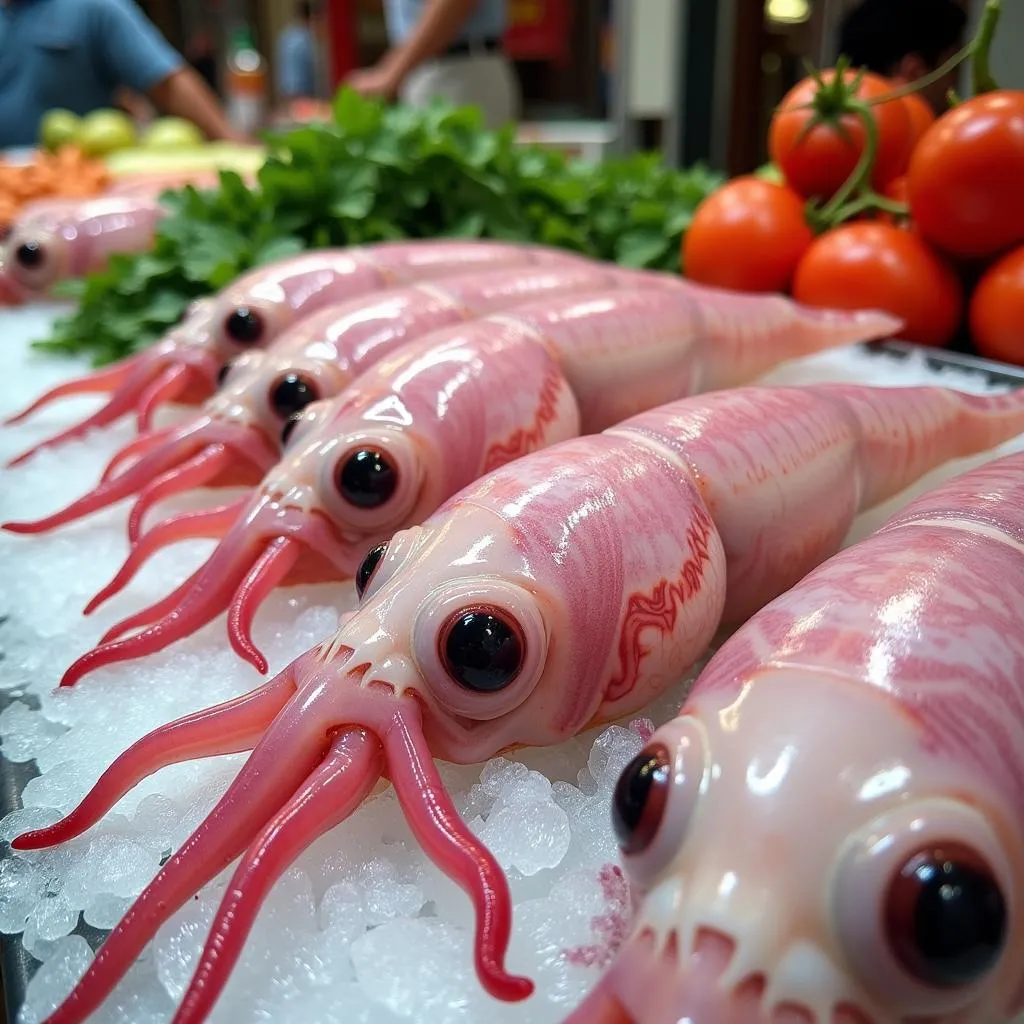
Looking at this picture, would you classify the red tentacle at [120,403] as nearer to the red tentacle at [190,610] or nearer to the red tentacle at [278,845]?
the red tentacle at [190,610]

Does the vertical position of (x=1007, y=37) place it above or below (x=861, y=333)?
above

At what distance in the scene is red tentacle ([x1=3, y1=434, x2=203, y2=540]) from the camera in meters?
1.19

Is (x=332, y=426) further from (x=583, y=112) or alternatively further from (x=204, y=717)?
(x=583, y=112)

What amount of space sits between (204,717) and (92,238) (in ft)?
7.00

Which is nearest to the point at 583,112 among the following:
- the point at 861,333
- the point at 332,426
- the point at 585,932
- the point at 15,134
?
the point at 15,134

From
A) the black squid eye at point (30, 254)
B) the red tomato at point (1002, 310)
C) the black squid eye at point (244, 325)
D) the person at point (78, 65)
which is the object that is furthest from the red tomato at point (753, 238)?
the person at point (78, 65)

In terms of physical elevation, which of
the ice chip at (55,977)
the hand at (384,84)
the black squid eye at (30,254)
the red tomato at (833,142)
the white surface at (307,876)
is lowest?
the ice chip at (55,977)

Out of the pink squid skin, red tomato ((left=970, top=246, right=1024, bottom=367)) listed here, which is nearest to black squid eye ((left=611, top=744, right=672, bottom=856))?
red tomato ((left=970, top=246, right=1024, bottom=367))

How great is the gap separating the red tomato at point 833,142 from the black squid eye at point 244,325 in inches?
40.3

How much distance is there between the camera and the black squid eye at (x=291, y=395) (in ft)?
3.96

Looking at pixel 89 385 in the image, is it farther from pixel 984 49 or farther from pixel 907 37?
pixel 907 37

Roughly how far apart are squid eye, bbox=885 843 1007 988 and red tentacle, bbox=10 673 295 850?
0.45 m

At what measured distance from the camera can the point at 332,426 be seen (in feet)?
3.39

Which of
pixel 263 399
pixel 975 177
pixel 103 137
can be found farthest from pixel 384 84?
pixel 263 399
